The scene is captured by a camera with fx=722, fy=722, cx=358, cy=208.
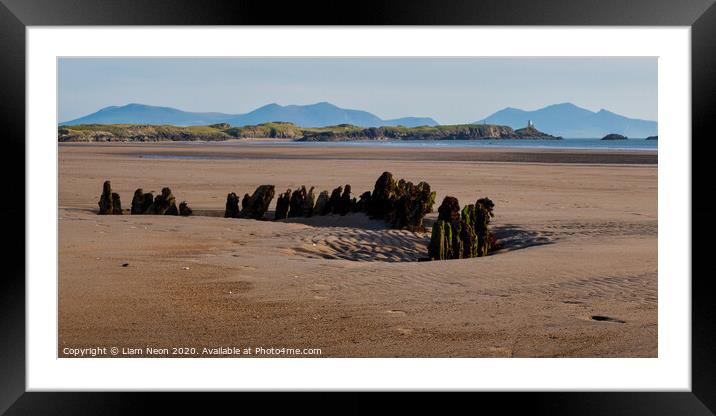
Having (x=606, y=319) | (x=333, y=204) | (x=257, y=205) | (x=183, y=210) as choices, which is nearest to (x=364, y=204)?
(x=333, y=204)

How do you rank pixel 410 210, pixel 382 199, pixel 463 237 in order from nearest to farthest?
pixel 463 237
pixel 410 210
pixel 382 199

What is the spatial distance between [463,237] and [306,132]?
5817 cm

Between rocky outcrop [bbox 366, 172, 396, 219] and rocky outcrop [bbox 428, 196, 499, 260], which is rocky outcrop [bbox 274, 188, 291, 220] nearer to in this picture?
rocky outcrop [bbox 366, 172, 396, 219]

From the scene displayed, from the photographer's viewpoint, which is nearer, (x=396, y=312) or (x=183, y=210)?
(x=396, y=312)

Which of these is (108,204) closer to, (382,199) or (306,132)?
(382,199)

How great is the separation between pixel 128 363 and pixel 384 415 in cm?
198

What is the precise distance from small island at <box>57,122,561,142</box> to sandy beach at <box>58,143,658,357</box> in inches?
1739

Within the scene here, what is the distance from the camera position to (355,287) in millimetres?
7262

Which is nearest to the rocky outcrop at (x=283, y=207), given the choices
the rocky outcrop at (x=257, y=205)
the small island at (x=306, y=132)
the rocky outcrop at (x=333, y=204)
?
the rocky outcrop at (x=257, y=205)

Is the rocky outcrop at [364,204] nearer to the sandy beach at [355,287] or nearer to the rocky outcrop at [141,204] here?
the sandy beach at [355,287]

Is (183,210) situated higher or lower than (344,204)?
lower

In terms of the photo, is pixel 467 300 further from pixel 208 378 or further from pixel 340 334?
pixel 208 378
